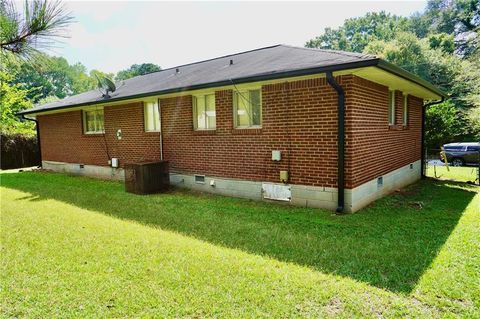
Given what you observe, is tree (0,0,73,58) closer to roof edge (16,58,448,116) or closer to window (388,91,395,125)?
roof edge (16,58,448,116)

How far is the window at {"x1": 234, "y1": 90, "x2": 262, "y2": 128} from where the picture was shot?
24.9ft

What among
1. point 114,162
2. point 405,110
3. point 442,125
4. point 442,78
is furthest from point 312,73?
point 442,78

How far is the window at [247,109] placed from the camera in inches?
298

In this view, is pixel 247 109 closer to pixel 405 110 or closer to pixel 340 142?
pixel 340 142

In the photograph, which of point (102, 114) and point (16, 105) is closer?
point (102, 114)

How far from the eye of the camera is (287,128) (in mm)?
6988

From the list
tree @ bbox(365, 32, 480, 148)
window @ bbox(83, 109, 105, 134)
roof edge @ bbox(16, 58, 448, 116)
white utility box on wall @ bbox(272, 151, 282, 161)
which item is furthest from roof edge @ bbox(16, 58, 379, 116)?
tree @ bbox(365, 32, 480, 148)

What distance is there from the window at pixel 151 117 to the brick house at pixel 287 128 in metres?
0.05

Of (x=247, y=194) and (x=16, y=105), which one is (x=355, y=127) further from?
(x=16, y=105)

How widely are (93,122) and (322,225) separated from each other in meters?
10.3

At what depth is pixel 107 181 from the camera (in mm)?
11000

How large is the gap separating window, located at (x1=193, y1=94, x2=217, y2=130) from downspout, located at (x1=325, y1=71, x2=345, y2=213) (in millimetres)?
3448

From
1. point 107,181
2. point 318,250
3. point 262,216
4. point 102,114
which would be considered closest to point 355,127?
point 262,216

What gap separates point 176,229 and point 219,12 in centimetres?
773
